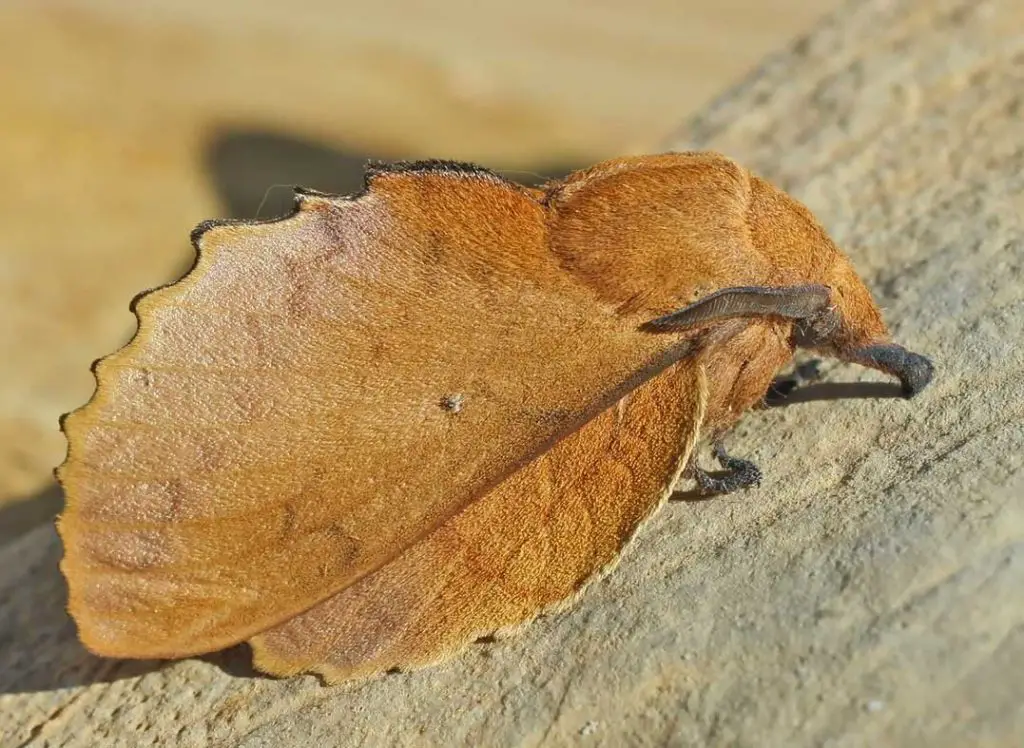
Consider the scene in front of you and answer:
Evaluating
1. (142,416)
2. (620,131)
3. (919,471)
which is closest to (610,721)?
(919,471)

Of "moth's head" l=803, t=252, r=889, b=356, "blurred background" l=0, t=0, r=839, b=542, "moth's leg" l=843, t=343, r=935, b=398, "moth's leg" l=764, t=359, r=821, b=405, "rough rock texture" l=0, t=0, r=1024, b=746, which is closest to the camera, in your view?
"rough rock texture" l=0, t=0, r=1024, b=746

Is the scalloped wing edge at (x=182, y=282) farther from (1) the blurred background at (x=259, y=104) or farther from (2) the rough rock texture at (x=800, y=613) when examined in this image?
(1) the blurred background at (x=259, y=104)

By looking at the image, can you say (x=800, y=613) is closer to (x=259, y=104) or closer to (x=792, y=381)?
(x=792, y=381)

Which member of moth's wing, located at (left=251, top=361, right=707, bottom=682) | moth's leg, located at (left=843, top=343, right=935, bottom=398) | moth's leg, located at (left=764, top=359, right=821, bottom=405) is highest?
moth's leg, located at (left=843, top=343, right=935, bottom=398)

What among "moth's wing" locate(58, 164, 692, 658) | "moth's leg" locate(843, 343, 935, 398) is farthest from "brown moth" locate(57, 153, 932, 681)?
"moth's leg" locate(843, 343, 935, 398)

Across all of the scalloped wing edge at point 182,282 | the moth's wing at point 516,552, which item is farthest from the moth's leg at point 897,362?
the scalloped wing edge at point 182,282

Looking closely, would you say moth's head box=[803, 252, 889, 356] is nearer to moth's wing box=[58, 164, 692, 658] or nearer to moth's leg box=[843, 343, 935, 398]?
moth's leg box=[843, 343, 935, 398]
